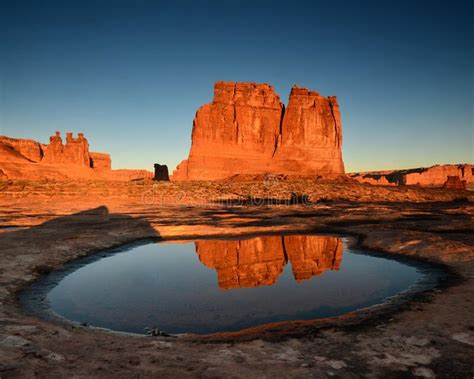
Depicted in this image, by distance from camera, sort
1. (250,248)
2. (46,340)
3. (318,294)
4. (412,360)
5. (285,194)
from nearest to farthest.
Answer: (412,360), (46,340), (318,294), (250,248), (285,194)

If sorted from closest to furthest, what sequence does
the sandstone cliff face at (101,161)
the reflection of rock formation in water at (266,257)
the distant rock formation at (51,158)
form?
the reflection of rock formation in water at (266,257) → the distant rock formation at (51,158) → the sandstone cliff face at (101,161)

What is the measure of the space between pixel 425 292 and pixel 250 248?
19.5ft

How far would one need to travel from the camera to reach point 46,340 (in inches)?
161

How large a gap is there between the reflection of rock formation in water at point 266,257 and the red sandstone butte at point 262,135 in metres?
72.6

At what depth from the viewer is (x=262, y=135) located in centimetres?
9331

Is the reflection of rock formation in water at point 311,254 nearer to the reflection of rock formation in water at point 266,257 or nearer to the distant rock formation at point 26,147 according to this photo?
the reflection of rock formation in water at point 266,257

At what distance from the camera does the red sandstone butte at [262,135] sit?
3440 inches

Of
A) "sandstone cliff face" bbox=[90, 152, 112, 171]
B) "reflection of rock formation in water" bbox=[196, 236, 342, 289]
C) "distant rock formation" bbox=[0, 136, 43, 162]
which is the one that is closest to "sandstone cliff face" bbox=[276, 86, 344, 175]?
"reflection of rock formation in water" bbox=[196, 236, 342, 289]

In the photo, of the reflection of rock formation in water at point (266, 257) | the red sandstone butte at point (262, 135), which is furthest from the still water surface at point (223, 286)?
the red sandstone butte at point (262, 135)

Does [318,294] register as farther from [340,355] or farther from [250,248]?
[250,248]

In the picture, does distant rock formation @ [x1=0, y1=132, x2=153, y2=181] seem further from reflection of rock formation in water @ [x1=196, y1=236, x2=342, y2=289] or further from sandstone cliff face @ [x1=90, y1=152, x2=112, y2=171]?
reflection of rock formation in water @ [x1=196, y1=236, x2=342, y2=289]

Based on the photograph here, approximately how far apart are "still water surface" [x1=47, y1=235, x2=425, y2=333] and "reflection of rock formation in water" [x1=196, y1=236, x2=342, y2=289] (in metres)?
0.03

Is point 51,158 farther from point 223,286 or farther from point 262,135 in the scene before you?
point 223,286

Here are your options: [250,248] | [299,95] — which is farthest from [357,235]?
[299,95]
